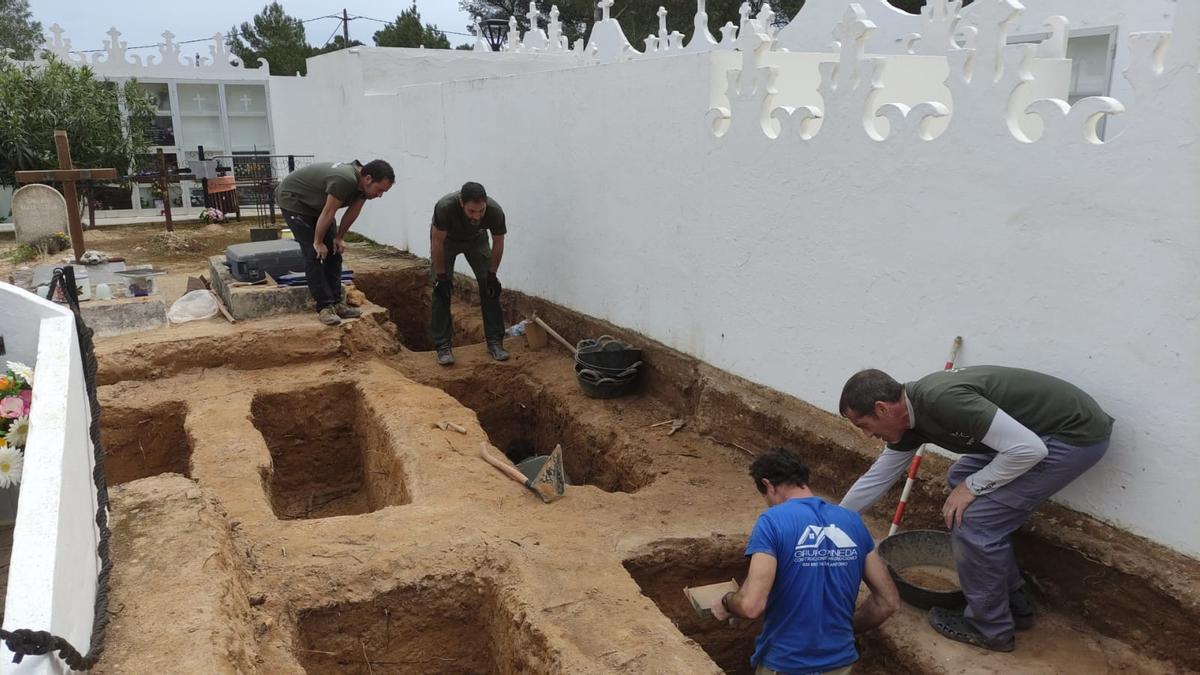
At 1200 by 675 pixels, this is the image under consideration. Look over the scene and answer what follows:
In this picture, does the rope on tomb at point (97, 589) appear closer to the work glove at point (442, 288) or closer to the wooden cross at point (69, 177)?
the work glove at point (442, 288)

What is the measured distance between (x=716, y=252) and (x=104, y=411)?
16.1 ft

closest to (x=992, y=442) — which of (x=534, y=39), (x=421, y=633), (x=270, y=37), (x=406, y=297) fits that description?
(x=421, y=633)

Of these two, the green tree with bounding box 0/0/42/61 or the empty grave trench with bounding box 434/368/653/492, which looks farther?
the green tree with bounding box 0/0/42/61

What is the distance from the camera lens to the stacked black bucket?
6.62m

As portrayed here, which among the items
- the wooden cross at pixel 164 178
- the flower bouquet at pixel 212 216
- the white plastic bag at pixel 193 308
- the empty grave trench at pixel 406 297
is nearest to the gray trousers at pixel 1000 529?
the white plastic bag at pixel 193 308

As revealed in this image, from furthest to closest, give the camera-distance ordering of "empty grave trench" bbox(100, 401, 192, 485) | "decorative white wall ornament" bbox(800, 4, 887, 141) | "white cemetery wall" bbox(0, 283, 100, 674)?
"empty grave trench" bbox(100, 401, 192, 485)
"decorative white wall ornament" bbox(800, 4, 887, 141)
"white cemetery wall" bbox(0, 283, 100, 674)

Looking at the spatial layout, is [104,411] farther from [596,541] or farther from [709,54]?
[709,54]

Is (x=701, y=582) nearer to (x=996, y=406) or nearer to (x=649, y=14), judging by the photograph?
(x=996, y=406)

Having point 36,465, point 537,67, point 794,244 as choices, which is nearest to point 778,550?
point 794,244

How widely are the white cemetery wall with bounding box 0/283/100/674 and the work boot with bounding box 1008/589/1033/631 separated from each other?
376 centimetres

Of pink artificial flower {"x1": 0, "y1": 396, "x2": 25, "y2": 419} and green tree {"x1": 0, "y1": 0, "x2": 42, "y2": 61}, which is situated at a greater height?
green tree {"x1": 0, "y1": 0, "x2": 42, "y2": 61}

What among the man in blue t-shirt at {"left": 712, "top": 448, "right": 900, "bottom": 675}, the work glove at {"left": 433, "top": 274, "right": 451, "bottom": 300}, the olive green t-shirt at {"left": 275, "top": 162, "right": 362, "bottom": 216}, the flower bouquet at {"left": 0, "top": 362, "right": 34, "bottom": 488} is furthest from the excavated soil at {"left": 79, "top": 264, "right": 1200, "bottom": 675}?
the olive green t-shirt at {"left": 275, "top": 162, "right": 362, "bottom": 216}

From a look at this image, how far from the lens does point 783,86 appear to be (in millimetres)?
5641

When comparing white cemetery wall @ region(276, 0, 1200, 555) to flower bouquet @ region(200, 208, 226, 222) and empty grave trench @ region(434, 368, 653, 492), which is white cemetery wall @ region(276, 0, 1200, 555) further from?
flower bouquet @ region(200, 208, 226, 222)
